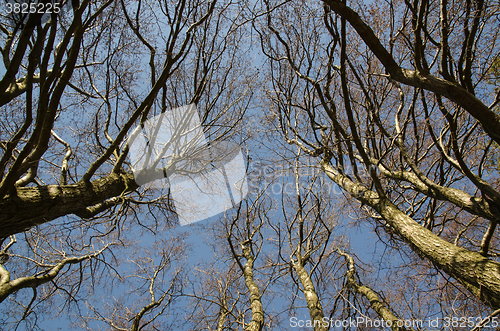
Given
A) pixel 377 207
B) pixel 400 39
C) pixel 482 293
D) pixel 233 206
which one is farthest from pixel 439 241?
pixel 233 206

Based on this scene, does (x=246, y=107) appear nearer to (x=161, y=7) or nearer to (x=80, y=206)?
(x=161, y=7)

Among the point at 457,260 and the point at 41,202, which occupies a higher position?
the point at 41,202

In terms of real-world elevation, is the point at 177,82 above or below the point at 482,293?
above

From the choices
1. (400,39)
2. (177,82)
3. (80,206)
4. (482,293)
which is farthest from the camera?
(177,82)

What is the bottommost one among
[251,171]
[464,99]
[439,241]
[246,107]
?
[439,241]

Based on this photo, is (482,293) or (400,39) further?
(400,39)

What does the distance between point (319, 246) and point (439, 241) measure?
3020 millimetres

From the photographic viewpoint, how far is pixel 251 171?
168 inches

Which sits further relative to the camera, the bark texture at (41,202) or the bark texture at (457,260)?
the bark texture at (41,202)

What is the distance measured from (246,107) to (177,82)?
54.6 inches

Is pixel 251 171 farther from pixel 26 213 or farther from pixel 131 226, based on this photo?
pixel 131 226

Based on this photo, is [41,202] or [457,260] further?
[41,202]

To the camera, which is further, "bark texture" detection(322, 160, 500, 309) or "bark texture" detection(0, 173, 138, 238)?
"bark texture" detection(0, 173, 138, 238)

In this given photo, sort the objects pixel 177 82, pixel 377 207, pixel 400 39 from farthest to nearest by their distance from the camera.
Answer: pixel 177 82 → pixel 400 39 → pixel 377 207
